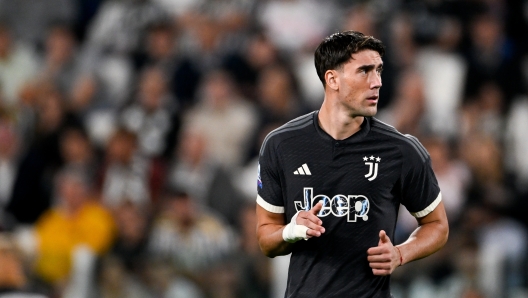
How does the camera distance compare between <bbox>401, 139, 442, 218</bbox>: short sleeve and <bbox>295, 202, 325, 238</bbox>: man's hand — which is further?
<bbox>401, 139, 442, 218</bbox>: short sleeve

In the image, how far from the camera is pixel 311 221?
4.50 m

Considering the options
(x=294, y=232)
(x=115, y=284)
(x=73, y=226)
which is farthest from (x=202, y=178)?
(x=294, y=232)

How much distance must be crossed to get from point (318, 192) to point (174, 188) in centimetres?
529

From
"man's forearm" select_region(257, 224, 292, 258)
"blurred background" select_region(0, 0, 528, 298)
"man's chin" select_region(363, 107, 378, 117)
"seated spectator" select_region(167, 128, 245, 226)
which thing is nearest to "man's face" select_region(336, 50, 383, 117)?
"man's chin" select_region(363, 107, 378, 117)

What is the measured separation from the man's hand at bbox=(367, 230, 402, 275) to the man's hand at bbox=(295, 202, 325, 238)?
27cm

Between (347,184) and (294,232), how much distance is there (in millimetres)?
402

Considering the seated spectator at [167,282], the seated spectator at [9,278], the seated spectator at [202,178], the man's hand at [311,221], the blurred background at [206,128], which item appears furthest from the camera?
the seated spectator at [202,178]

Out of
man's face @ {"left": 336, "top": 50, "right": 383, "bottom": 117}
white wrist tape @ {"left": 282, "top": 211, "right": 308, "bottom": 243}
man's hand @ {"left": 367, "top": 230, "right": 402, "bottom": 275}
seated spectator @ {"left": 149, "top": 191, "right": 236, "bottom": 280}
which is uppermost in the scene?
man's face @ {"left": 336, "top": 50, "right": 383, "bottom": 117}

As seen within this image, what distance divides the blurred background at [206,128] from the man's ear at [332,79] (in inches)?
142

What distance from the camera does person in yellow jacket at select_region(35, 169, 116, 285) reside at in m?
9.49

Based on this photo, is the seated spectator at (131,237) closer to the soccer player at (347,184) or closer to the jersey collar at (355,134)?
the soccer player at (347,184)

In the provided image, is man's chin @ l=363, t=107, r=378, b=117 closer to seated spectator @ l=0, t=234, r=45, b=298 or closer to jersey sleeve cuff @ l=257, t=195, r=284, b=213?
jersey sleeve cuff @ l=257, t=195, r=284, b=213

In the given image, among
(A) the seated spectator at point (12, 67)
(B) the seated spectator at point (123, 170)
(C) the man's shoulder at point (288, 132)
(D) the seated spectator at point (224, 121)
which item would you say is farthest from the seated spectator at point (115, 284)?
(C) the man's shoulder at point (288, 132)

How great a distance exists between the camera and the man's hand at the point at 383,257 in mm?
4543
